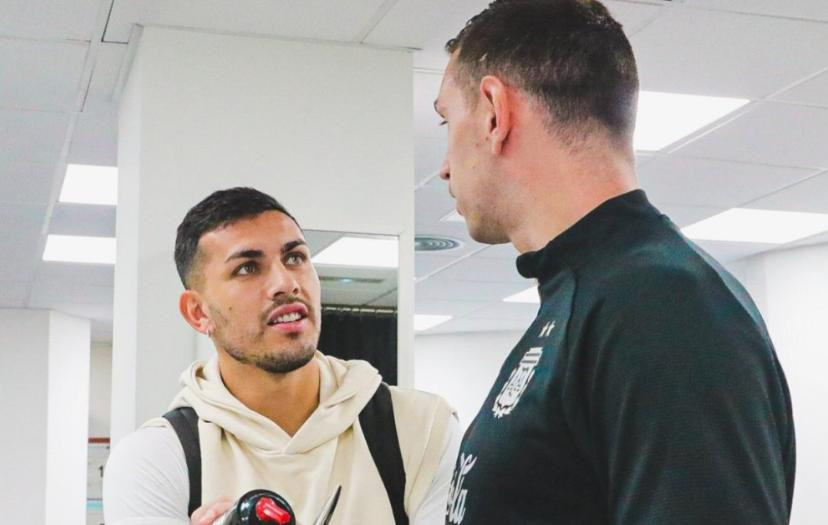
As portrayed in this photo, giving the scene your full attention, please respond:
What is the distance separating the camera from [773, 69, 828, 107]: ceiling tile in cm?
386

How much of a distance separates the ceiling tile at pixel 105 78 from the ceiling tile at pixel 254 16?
9 cm

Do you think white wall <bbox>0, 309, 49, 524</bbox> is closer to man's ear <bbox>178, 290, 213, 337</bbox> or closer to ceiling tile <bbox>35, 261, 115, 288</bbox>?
ceiling tile <bbox>35, 261, 115, 288</bbox>

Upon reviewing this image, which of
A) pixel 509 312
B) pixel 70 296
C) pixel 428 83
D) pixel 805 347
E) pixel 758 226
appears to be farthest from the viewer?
pixel 509 312

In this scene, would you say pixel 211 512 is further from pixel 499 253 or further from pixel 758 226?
pixel 499 253

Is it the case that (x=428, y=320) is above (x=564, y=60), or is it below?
above

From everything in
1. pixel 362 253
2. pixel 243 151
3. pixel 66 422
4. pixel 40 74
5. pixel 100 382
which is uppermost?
pixel 40 74

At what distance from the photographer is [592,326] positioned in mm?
909

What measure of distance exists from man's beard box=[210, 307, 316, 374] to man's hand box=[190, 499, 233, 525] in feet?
1.27

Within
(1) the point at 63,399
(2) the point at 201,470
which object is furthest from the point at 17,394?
(2) the point at 201,470

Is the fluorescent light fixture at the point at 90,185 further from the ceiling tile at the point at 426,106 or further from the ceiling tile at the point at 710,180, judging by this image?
the ceiling tile at the point at 710,180

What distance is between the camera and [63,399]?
8.94m

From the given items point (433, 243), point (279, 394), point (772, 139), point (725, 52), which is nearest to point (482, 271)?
point (433, 243)

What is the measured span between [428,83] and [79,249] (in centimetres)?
345

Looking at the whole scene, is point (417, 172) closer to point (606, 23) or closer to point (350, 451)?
point (350, 451)
